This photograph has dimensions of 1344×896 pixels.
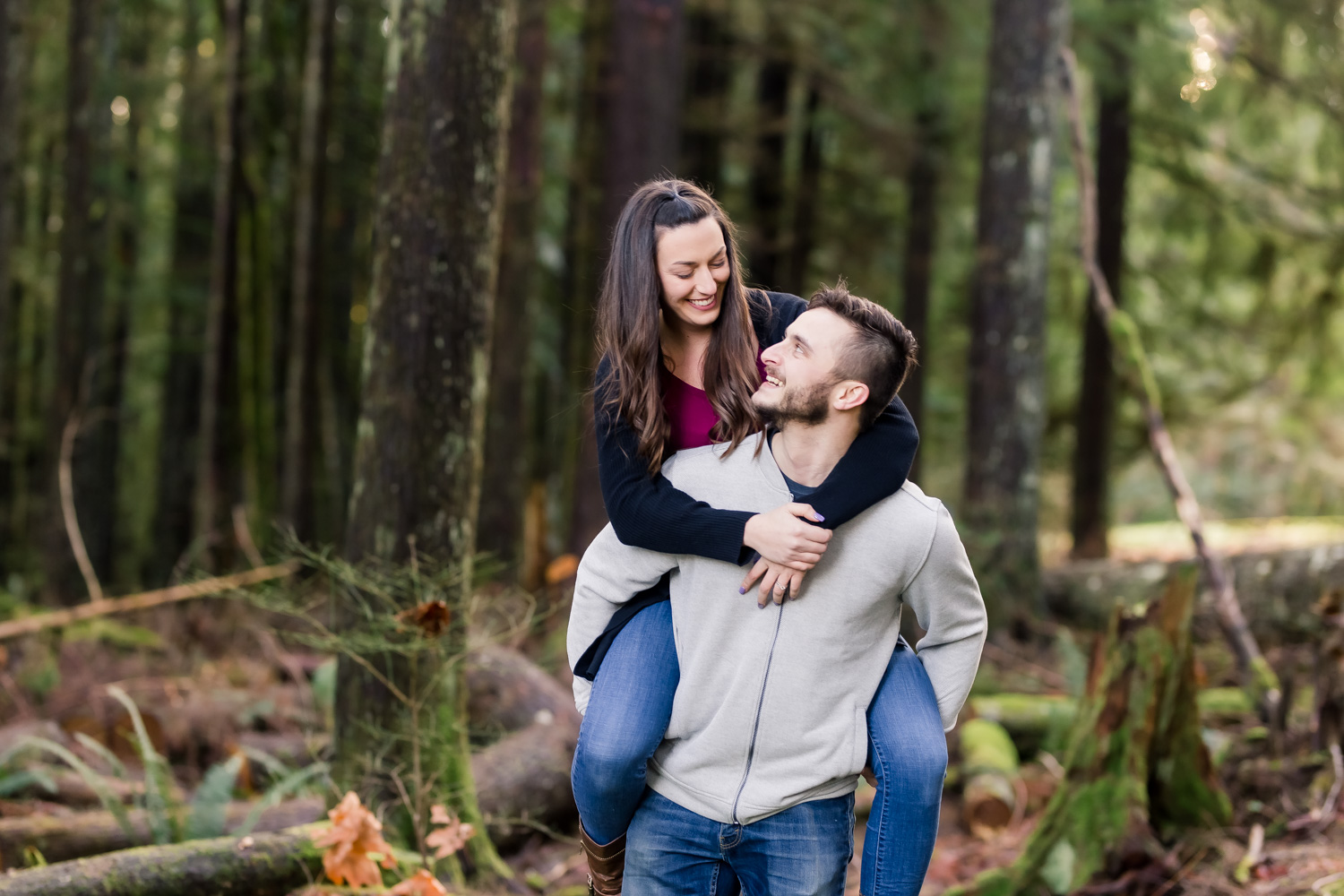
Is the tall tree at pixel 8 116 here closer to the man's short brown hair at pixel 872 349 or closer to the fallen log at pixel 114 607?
the fallen log at pixel 114 607

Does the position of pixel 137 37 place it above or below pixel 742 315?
above

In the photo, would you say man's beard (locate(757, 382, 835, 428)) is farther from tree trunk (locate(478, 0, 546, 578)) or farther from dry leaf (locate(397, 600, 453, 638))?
tree trunk (locate(478, 0, 546, 578))

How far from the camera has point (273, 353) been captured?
1332 cm

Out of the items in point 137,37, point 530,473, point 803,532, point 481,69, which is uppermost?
point 137,37

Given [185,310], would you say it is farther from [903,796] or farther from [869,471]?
[903,796]

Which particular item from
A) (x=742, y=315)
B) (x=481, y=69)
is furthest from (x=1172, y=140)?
(x=742, y=315)

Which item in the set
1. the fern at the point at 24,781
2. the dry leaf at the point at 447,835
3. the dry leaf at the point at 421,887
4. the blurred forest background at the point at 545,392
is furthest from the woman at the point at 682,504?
the fern at the point at 24,781

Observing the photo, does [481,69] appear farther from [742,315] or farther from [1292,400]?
[1292,400]

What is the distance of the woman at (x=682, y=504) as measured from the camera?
255 centimetres

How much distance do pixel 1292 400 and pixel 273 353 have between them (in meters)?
13.2

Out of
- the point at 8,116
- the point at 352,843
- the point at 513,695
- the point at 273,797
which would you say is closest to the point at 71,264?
the point at 8,116

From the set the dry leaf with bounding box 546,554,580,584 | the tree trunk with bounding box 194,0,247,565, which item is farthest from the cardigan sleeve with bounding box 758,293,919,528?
the tree trunk with bounding box 194,0,247,565

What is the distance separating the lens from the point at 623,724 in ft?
8.43

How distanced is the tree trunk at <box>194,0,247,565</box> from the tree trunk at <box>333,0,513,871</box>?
7226 millimetres
